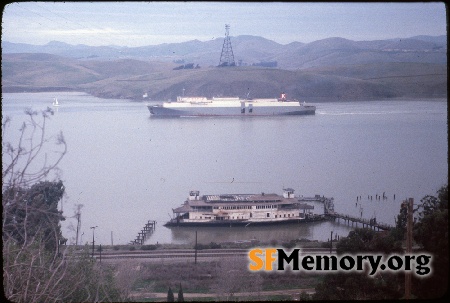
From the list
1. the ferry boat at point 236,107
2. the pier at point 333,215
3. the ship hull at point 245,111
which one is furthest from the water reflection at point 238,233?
the ship hull at point 245,111

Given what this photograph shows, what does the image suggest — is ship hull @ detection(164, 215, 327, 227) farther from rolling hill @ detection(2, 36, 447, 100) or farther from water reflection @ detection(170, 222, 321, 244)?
rolling hill @ detection(2, 36, 447, 100)

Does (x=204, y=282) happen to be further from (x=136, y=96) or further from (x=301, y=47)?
(x=136, y=96)

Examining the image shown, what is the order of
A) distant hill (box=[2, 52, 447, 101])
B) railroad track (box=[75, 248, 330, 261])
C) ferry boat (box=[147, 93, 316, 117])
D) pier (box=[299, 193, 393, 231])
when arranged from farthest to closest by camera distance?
ferry boat (box=[147, 93, 316, 117]) < distant hill (box=[2, 52, 447, 101]) < pier (box=[299, 193, 393, 231]) < railroad track (box=[75, 248, 330, 261])

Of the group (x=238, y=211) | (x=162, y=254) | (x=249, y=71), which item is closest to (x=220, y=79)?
(x=249, y=71)

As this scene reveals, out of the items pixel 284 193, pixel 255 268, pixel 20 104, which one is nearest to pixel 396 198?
pixel 284 193

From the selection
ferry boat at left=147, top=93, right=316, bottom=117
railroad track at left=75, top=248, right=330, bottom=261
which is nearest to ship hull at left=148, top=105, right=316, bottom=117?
ferry boat at left=147, top=93, right=316, bottom=117
